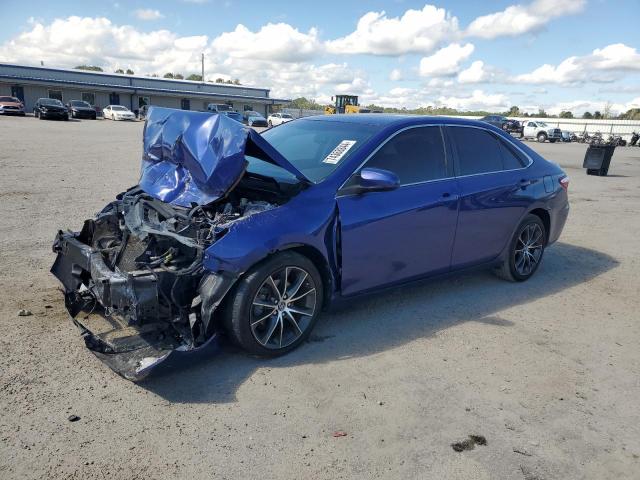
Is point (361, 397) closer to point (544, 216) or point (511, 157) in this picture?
point (511, 157)

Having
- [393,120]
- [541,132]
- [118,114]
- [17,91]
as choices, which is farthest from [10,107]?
[393,120]

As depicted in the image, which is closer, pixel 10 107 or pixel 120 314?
pixel 120 314

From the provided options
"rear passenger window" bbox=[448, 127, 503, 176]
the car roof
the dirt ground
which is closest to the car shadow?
the dirt ground

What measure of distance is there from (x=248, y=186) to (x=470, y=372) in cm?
225

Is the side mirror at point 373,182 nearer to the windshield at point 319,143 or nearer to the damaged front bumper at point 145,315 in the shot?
the windshield at point 319,143

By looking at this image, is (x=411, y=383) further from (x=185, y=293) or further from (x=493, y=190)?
(x=493, y=190)

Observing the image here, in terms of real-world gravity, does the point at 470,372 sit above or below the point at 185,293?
below

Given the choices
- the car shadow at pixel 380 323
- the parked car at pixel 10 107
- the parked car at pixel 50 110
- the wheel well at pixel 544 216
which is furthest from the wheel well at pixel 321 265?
the parked car at pixel 10 107

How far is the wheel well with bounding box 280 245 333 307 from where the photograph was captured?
12.6ft

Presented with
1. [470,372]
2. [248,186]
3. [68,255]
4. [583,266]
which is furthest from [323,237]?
[583,266]

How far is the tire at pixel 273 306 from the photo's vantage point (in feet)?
11.6

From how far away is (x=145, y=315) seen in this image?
11.0 feet

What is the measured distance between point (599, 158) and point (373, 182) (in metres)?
16.2

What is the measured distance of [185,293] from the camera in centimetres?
356
